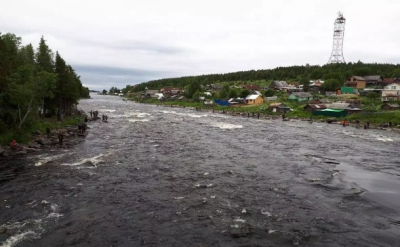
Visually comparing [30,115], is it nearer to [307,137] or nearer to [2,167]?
[2,167]

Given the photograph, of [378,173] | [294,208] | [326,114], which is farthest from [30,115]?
[326,114]

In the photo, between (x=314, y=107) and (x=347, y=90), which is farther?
(x=347, y=90)

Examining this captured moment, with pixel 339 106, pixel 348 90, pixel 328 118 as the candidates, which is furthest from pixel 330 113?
pixel 348 90

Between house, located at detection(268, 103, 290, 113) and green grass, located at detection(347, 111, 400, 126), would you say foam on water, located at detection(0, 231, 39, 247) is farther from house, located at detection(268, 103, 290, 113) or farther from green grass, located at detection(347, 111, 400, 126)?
house, located at detection(268, 103, 290, 113)

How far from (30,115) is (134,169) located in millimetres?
18074

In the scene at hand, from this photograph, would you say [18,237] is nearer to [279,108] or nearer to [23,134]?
[23,134]

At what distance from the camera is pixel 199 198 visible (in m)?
17.9

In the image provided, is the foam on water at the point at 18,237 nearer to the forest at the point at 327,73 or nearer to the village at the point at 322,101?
the village at the point at 322,101

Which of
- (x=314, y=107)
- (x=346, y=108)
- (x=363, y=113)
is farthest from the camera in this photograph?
(x=314, y=107)

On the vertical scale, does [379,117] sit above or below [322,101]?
below

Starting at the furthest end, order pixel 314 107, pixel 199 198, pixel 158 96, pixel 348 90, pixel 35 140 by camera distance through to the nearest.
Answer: pixel 158 96
pixel 348 90
pixel 314 107
pixel 35 140
pixel 199 198

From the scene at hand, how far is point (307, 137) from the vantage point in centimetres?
4419

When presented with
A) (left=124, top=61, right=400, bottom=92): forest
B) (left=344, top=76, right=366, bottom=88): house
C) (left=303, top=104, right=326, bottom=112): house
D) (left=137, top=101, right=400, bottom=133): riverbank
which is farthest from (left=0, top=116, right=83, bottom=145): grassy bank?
(left=344, top=76, right=366, bottom=88): house

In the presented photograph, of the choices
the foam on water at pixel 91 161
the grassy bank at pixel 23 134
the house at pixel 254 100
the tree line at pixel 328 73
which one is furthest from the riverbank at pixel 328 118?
the grassy bank at pixel 23 134
